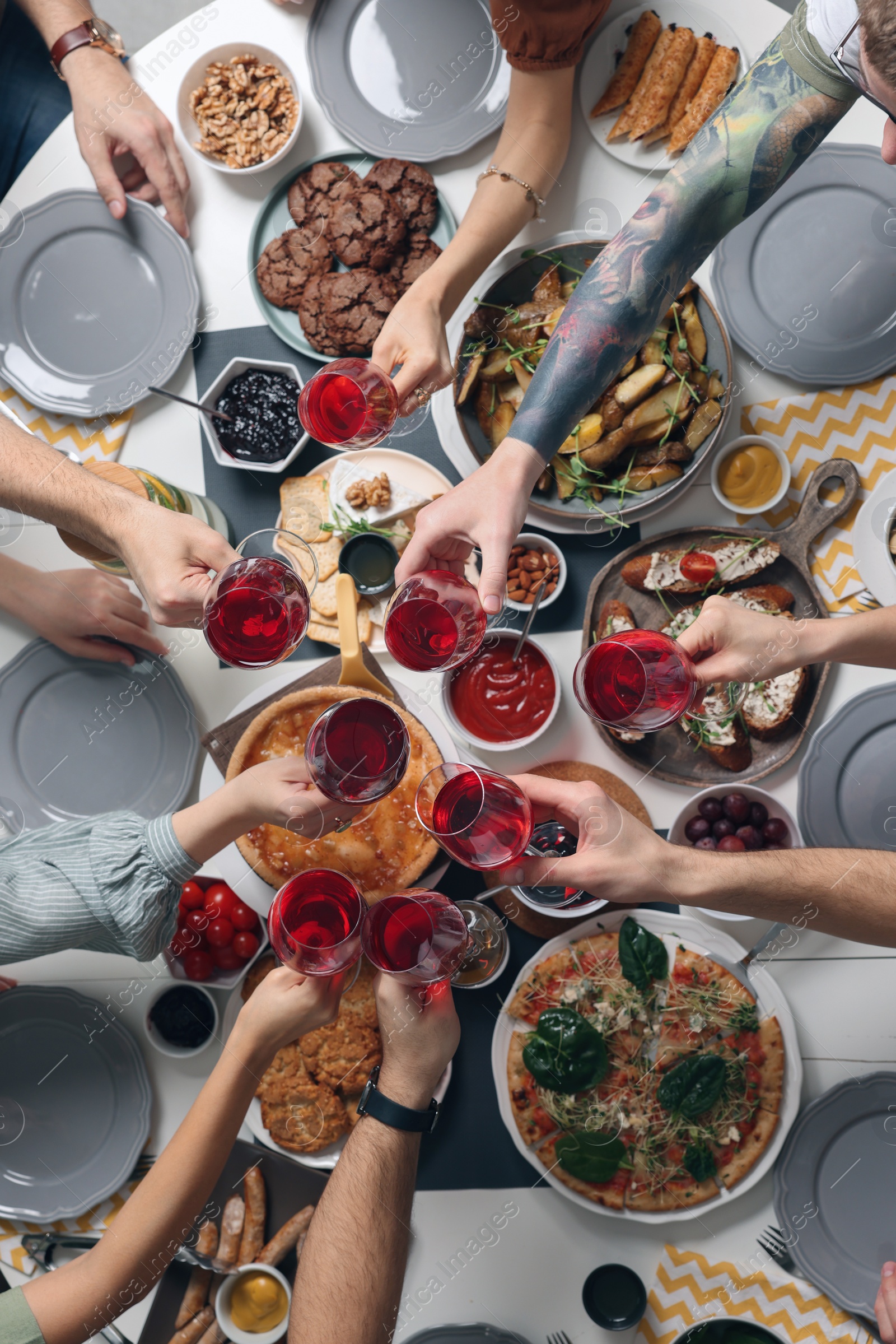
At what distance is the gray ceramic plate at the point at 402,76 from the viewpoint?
2.08 metres

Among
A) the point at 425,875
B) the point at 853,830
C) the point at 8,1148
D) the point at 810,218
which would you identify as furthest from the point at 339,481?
the point at 8,1148

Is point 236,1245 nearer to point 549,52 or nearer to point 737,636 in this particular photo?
point 737,636

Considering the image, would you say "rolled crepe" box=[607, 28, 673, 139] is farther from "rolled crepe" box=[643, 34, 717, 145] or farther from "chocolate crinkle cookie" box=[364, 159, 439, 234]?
"chocolate crinkle cookie" box=[364, 159, 439, 234]

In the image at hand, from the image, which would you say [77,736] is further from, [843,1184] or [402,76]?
[843,1184]

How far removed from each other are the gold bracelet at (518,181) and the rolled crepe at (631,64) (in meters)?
0.25

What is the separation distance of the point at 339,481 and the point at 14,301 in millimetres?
959

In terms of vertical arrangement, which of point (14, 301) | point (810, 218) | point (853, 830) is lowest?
point (853, 830)

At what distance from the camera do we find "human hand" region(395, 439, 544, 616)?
1747 millimetres

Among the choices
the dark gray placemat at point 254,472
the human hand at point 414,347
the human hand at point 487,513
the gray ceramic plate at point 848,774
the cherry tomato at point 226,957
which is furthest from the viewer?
the dark gray placemat at point 254,472

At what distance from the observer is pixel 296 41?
7.04 feet

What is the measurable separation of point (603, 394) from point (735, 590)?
567mm

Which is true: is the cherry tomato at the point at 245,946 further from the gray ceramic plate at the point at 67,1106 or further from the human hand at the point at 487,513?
the human hand at the point at 487,513

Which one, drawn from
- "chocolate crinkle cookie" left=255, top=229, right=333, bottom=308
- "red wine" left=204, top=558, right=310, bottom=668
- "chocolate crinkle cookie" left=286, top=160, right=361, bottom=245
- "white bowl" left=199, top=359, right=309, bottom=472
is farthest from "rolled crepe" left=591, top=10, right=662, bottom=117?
"red wine" left=204, top=558, right=310, bottom=668

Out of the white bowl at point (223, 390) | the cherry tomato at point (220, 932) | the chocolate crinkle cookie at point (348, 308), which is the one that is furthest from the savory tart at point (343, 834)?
the chocolate crinkle cookie at point (348, 308)
